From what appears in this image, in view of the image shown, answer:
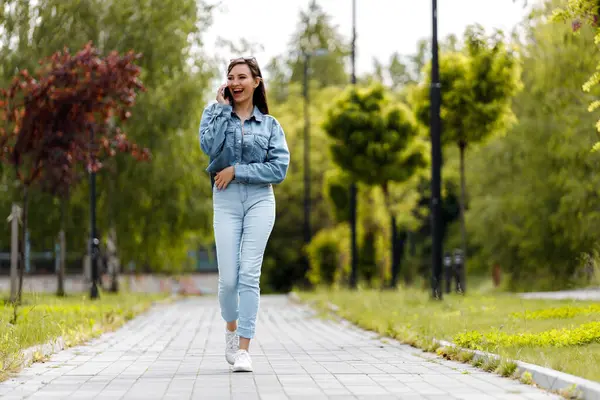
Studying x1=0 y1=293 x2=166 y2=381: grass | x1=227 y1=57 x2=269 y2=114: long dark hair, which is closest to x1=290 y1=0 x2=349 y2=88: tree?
x1=0 y1=293 x2=166 y2=381: grass

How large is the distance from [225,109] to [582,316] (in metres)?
6.24

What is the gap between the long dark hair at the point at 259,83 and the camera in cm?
865

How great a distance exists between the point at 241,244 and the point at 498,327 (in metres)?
3.81

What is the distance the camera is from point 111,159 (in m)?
29.7

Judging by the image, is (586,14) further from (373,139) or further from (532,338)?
(373,139)

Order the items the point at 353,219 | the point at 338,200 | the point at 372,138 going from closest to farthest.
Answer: the point at 353,219, the point at 372,138, the point at 338,200

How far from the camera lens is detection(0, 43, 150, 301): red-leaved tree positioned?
18.7 m

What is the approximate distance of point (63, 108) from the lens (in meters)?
19.3

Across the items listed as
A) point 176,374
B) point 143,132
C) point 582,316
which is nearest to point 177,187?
point 143,132

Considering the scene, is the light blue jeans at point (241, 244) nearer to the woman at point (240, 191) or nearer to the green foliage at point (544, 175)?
the woman at point (240, 191)

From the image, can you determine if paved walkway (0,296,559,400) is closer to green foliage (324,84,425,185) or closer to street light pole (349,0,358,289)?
street light pole (349,0,358,289)

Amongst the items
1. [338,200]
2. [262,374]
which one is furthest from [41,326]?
[338,200]

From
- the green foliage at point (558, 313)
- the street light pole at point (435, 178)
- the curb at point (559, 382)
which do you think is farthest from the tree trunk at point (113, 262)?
the curb at point (559, 382)

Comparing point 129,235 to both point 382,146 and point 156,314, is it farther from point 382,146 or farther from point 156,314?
point 156,314
